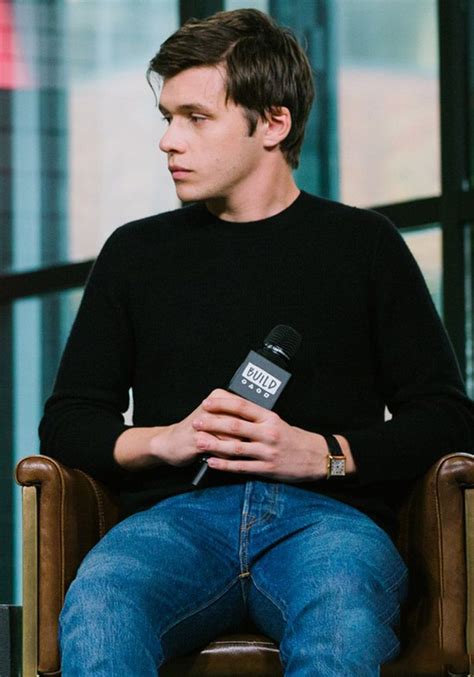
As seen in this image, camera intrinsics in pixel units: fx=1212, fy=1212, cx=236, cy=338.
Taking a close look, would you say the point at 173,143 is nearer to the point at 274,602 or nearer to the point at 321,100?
the point at 274,602

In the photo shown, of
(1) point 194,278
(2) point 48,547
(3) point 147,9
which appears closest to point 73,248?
(3) point 147,9

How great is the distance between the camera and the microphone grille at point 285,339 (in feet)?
6.11

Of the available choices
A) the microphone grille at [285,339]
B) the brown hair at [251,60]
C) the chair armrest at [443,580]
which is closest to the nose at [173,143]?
the brown hair at [251,60]

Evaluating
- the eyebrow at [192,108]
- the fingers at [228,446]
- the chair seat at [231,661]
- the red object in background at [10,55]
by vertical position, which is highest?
the red object in background at [10,55]

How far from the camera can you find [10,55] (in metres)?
3.91

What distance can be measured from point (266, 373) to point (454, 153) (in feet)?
5.26

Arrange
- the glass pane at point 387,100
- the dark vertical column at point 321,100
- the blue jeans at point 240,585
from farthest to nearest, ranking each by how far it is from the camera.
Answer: the dark vertical column at point 321,100 < the glass pane at point 387,100 < the blue jeans at point 240,585

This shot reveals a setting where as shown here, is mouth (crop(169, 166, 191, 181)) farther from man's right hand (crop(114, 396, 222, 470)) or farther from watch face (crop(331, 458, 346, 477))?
watch face (crop(331, 458, 346, 477))

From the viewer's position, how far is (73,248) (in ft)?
12.8

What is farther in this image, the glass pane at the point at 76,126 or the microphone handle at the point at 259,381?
the glass pane at the point at 76,126

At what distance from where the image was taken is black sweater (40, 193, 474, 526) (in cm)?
204

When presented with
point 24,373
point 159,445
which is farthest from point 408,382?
point 24,373

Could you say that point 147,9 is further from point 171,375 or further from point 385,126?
point 171,375

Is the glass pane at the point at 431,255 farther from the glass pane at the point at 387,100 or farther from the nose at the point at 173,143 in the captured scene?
the nose at the point at 173,143
